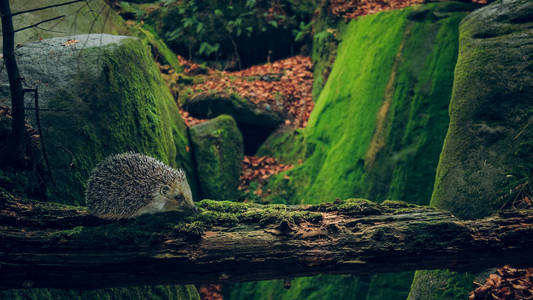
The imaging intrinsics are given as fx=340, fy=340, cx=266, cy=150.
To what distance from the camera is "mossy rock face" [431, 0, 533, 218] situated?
421 cm

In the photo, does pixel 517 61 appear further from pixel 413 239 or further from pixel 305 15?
pixel 305 15

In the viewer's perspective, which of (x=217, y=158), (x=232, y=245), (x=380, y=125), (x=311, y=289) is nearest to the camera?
(x=232, y=245)

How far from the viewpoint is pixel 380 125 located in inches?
249

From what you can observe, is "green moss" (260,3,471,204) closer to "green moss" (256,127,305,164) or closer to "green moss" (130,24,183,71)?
"green moss" (256,127,305,164)

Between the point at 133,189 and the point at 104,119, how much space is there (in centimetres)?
152

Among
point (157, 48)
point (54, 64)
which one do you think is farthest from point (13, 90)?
point (157, 48)

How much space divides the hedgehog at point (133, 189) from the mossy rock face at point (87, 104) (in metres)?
0.67

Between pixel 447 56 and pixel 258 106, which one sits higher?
pixel 447 56

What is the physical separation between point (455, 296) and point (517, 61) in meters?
3.20

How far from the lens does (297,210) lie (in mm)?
3598

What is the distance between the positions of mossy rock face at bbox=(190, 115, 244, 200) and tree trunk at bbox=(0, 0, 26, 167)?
460cm

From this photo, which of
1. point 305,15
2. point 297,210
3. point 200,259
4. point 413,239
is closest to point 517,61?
point 413,239

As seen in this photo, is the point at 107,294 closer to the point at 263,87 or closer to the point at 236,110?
the point at 236,110

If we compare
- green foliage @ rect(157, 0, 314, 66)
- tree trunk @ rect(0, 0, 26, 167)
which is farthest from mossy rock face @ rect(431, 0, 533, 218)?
green foliage @ rect(157, 0, 314, 66)
